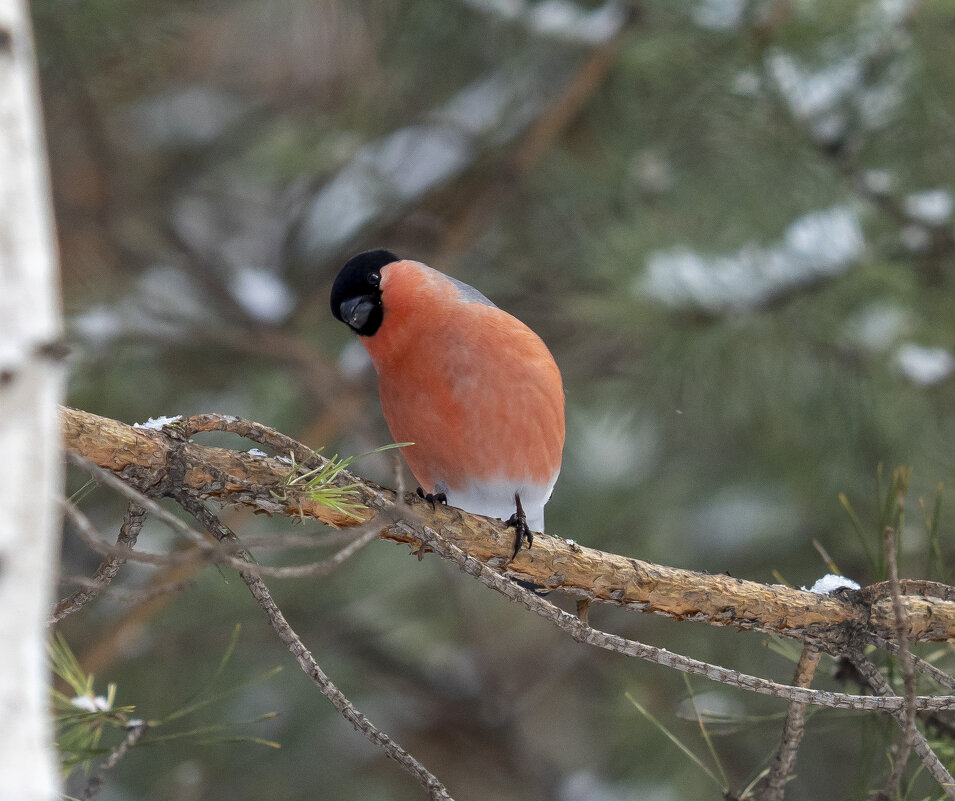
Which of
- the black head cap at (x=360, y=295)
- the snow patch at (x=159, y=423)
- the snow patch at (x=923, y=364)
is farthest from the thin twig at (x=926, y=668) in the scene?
the snow patch at (x=923, y=364)

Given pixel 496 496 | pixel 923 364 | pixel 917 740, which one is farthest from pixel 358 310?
pixel 923 364

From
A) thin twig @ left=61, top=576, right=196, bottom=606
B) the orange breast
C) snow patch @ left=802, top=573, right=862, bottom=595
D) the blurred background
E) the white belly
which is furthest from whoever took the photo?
the blurred background

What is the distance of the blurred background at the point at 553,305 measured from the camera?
281cm

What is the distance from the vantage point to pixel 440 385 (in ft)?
6.72

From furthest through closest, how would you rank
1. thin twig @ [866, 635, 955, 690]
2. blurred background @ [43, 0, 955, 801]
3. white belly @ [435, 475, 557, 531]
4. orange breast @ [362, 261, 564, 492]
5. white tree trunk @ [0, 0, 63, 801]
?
blurred background @ [43, 0, 955, 801] < white belly @ [435, 475, 557, 531] < orange breast @ [362, 261, 564, 492] < thin twig @ [866, 635, 955, 690] < white tree trunk @ [0, 0, 63, 801]

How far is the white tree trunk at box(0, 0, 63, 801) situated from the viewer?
21.4 inches

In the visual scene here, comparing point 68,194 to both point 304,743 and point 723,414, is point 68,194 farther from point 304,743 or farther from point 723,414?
point 723,414

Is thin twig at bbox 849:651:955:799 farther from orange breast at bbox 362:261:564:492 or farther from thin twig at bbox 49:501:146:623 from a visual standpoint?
thin twig at bbox 49:501:146:623

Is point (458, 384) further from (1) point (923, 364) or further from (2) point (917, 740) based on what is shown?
(1) point (923, 364)

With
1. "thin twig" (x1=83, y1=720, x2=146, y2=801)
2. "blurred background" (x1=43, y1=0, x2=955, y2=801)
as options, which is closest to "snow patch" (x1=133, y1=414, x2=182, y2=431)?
→ "thin twig" (x1=83, y1=720, x2=146, y2=801)

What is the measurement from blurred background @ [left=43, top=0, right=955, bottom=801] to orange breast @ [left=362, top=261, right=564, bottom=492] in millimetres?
675

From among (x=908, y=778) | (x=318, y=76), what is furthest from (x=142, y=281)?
(x=908, y=778)

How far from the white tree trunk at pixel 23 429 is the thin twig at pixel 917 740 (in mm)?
955

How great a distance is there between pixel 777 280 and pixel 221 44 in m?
3.47
